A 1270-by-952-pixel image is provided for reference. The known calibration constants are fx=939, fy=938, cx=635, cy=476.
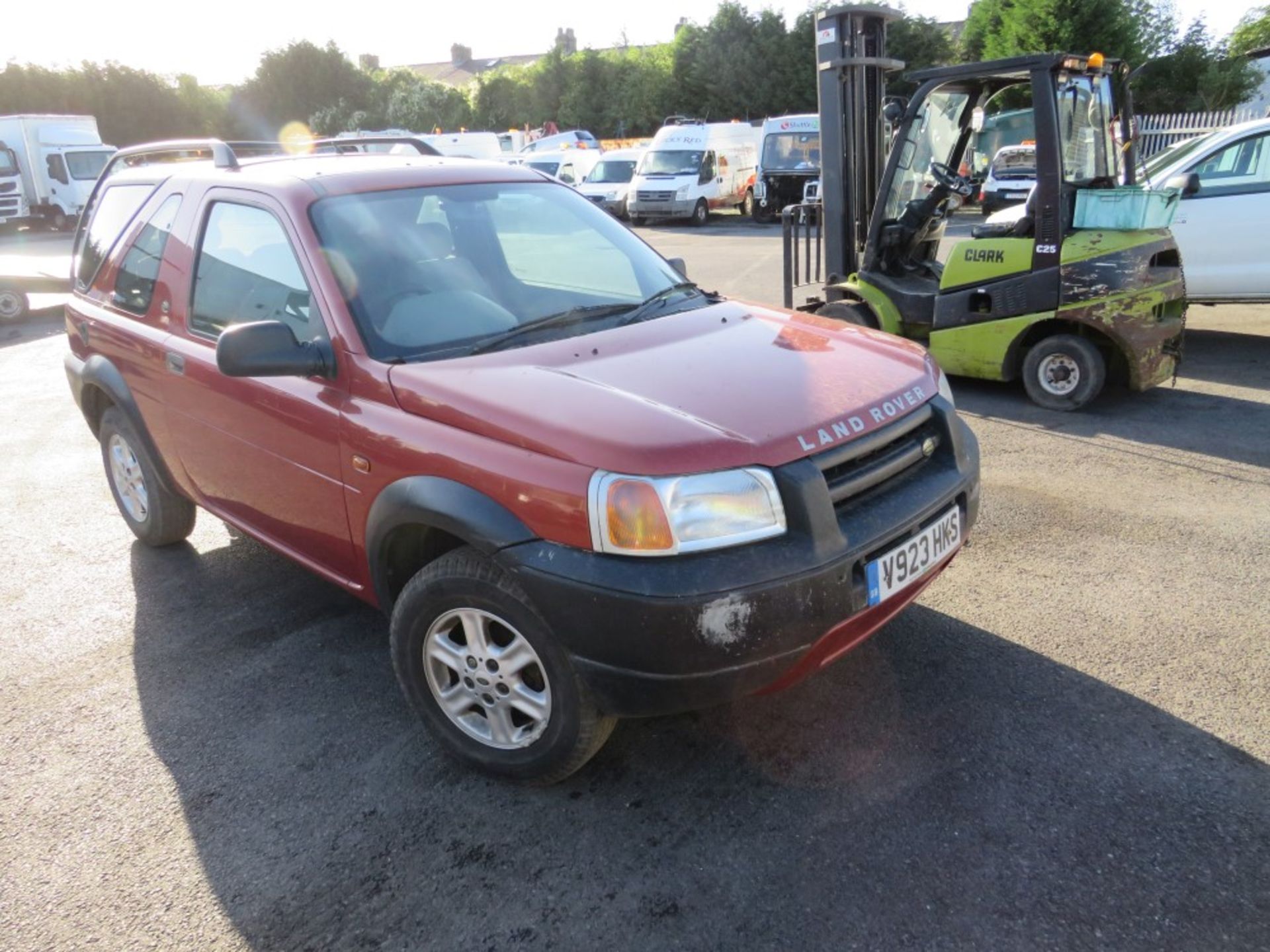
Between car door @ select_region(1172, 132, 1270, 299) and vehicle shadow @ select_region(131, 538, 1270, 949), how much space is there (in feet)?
20.1

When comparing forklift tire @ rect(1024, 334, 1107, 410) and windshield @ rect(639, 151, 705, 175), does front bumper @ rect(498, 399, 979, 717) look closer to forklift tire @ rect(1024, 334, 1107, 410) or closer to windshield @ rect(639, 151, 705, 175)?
forklift tire @ rect(1024, 334, 1107, 410)

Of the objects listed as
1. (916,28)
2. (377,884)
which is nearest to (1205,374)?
(377,884)

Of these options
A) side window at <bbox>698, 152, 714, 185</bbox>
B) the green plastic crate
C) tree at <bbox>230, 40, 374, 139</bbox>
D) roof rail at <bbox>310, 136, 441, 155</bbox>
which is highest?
tree at <bbox>230, 40, 374, 139</bbox>

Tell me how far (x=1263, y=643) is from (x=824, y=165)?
17.4 feet

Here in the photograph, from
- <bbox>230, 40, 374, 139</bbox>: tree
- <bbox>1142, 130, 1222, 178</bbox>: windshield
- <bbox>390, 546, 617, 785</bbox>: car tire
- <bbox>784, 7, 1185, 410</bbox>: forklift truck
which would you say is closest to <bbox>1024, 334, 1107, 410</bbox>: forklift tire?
<bbox>784, 7, 1185, 410</bbox>: forklift truck

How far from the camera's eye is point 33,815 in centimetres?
288

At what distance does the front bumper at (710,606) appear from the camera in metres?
2.36

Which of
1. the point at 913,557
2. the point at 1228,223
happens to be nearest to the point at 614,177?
the point at 1228,223

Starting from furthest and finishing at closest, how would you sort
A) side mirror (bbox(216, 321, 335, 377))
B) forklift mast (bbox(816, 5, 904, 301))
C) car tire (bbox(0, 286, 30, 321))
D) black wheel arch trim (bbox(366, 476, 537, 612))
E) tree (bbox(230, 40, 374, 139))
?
tree (bbox(230, 40, 374, 139)) < car tire (bbox(0, 286, 30, 321)) < forklift mast (bbox(816, 5, 904, 301)) < side mirror (bbox(216, 321, 335, 377)) < black wheel arch trim (bbox(366, 476, 537, 612))

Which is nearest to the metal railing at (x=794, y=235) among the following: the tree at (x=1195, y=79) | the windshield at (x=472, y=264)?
the windshield at (x=472, y=264)

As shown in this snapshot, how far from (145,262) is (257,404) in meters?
1.27

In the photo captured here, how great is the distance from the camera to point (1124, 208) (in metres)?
5.92

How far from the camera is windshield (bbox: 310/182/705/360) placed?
3090 millimetres

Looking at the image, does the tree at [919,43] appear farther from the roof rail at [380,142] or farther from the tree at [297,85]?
the roof rail at [380,142]
